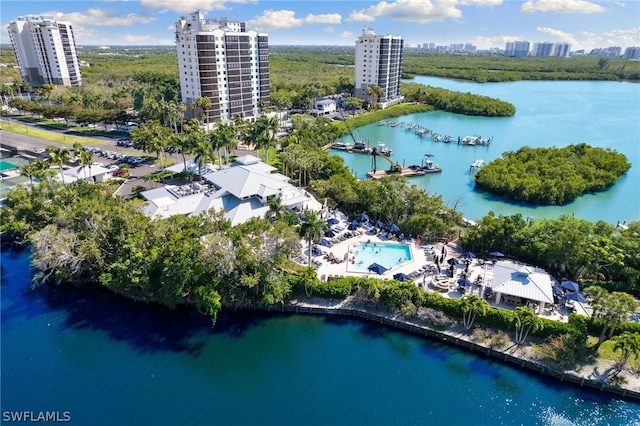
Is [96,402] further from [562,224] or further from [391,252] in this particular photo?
[562,224]

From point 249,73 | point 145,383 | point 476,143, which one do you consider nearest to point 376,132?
point 476,143

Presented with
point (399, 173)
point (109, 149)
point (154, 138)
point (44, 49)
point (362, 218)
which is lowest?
point (399, 173)

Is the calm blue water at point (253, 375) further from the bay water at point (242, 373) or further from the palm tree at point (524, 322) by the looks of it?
the palm tree at point (524, 322)

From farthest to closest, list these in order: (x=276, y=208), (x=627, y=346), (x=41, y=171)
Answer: (x=41, y=171) → (x=276, y=208) → (x=627, y=346)

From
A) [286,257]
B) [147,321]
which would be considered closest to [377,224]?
[286,257]

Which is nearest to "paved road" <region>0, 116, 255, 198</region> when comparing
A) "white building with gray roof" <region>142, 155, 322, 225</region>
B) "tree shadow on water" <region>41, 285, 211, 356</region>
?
"white building with gray roof" <region>142, 155, 322, 225</region>

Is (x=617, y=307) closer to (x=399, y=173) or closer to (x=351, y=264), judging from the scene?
(x=351, y=264)

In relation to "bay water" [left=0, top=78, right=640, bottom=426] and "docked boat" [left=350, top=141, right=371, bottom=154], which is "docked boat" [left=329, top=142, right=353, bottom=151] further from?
"bay water" [left=0, top=78, right=640, bottom=426]

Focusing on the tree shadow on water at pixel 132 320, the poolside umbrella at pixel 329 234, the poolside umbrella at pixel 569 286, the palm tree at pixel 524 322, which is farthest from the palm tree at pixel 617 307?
the tree shadow on water at pixel 132 320
